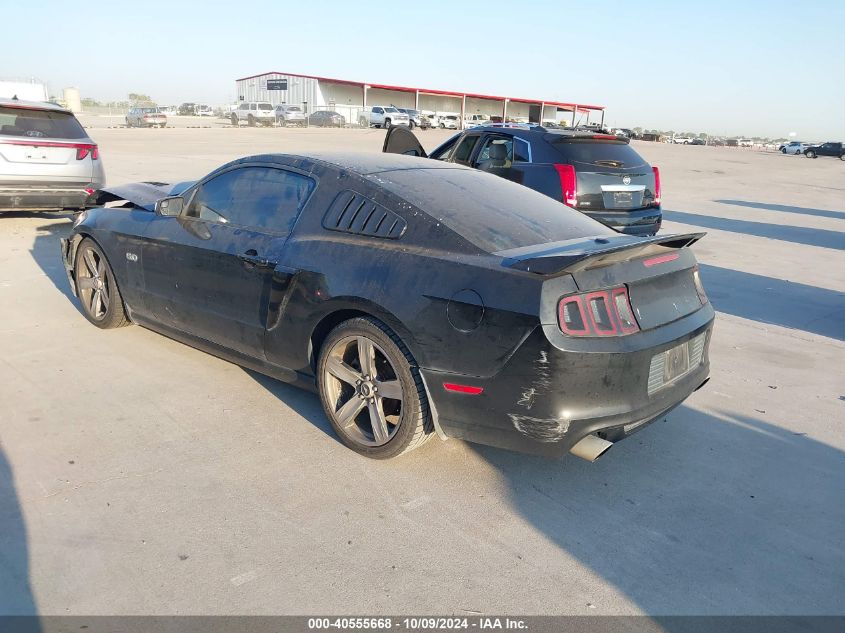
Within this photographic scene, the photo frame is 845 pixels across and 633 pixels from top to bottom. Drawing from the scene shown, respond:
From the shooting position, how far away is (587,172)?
7.64 metres

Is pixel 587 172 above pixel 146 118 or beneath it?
above

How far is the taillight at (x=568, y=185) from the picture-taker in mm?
7496

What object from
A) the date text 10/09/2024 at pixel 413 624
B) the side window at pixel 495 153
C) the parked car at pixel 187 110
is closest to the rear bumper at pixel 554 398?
the date text 10/09/2024 at pixel 413 624

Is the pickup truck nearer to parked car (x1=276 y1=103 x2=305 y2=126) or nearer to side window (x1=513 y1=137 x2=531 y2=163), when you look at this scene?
parked car (x1=276 y1=103 x2=305 y2=126)

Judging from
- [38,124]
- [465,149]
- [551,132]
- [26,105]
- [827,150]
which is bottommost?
[827,150]

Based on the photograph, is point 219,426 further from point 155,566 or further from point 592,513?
point 592,513

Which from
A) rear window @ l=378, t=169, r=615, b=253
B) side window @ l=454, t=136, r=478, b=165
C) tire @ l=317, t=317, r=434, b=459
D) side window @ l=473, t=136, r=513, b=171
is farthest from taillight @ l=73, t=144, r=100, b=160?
tire @ l=317, t=317, r=434, b=459

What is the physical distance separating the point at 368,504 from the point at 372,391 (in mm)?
614

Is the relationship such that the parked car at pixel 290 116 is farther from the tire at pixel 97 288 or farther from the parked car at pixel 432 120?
the tire at pixel 97 288

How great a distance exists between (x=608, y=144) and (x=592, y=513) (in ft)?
18.9

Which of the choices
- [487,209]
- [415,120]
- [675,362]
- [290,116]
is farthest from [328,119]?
[675,362]

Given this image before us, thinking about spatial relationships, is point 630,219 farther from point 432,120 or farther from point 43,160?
point 432,120

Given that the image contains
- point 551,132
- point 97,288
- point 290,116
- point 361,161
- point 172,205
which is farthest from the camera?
point 290,116

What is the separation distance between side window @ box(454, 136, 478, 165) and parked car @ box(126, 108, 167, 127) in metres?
39.9
